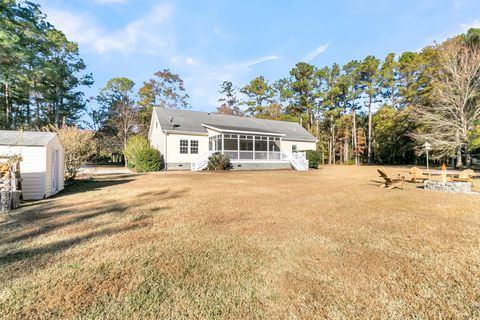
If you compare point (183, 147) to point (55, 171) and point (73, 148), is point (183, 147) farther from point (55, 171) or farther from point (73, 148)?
point (55, 171)

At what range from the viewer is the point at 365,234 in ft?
13.7

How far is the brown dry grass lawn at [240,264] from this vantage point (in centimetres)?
220

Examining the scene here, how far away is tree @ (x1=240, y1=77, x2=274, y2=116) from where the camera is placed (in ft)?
139

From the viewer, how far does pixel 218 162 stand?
→ 62.1 ft

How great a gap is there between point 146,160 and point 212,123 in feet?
27.1

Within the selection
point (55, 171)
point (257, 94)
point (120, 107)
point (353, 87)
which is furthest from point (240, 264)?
A: point (257, 94)

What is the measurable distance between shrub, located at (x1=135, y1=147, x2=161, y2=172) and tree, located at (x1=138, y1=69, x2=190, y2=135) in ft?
60.6

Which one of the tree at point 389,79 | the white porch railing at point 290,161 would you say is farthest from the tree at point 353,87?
the white porch railing at point 290,161

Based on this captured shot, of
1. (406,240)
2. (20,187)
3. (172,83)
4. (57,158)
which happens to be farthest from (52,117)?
(406,240)

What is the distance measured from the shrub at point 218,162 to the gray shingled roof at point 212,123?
125 inches

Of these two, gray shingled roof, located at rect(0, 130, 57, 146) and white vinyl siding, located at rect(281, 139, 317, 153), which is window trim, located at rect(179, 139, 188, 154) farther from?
gray shingled roof, located at rect(0, 130, 57, 146)

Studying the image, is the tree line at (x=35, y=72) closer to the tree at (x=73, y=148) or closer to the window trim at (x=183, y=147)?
the tree at (x=73, y=148)

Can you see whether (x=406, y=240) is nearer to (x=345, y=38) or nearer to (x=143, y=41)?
(x=345, y=38)

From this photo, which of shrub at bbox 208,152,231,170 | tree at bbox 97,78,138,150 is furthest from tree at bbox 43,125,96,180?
tree at bbox 97,78,138,150
